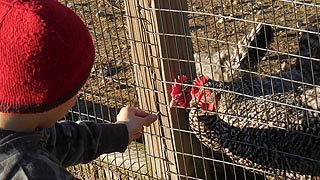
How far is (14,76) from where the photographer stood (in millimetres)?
2475

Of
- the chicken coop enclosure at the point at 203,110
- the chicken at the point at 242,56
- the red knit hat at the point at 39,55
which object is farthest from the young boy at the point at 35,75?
the chicken at the point at 242,56

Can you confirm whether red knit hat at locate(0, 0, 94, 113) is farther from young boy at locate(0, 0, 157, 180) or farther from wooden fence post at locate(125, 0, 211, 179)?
wooden fence post at locate(125, 0, 211, 179)

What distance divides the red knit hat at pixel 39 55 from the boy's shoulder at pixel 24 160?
112 mm

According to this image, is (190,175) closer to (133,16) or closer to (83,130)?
(133,16)

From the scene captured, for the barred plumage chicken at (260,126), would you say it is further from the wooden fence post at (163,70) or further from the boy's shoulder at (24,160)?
the boy's shoulder at (24,160)

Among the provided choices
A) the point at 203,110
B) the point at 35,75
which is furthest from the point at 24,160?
the point at 203,110

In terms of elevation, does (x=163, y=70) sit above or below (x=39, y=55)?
below

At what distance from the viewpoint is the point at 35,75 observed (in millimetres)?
2480

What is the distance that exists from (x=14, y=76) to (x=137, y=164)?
7.65ft

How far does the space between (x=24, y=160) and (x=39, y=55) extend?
37 cm

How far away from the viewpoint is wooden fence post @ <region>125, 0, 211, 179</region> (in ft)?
13.2

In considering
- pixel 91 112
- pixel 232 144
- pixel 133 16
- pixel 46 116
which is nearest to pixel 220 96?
pixel 232 144

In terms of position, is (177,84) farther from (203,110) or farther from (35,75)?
Result: (35,75)

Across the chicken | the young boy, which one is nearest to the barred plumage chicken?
the chicken
